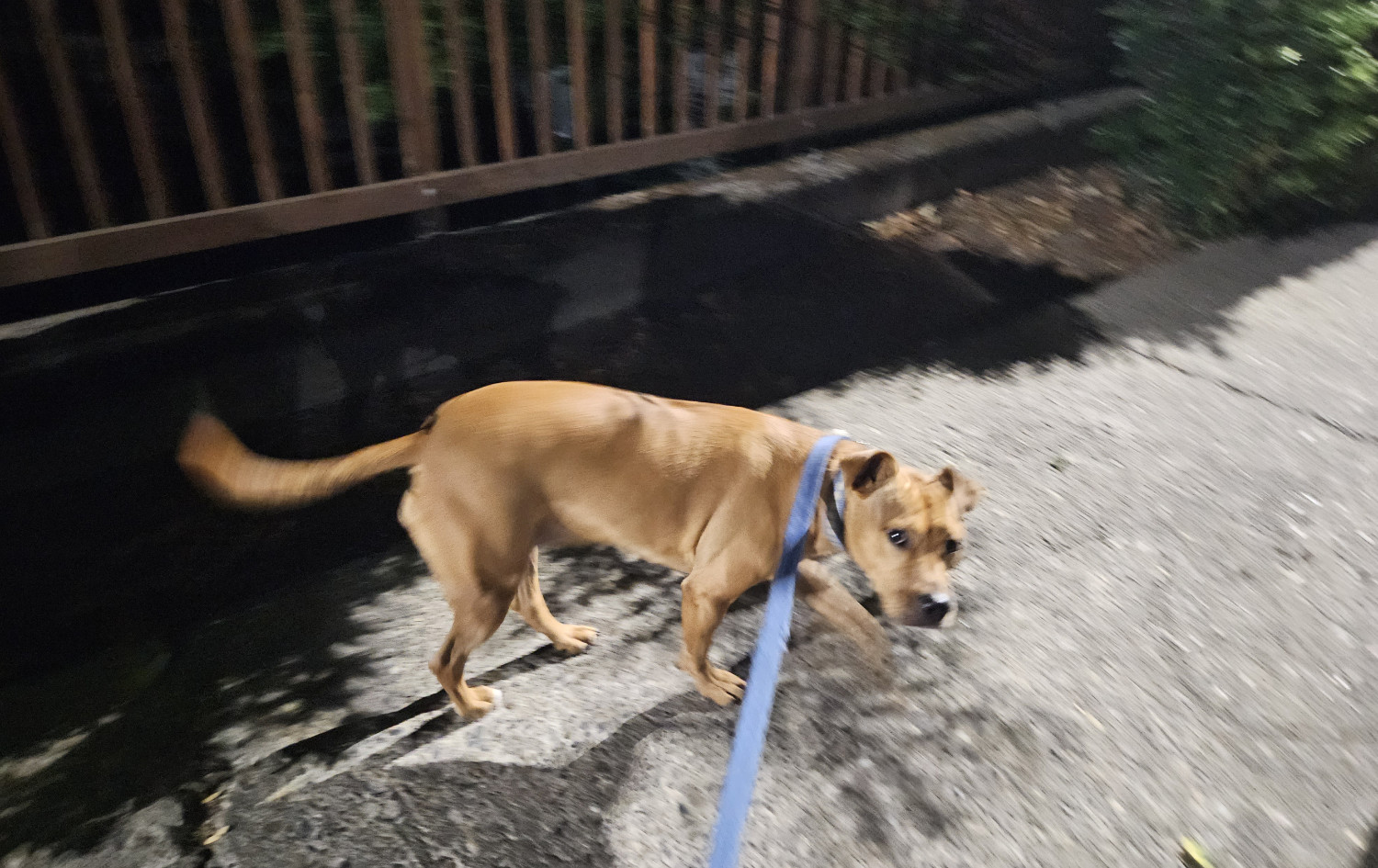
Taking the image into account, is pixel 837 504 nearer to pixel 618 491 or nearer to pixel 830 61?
pixel 618 491

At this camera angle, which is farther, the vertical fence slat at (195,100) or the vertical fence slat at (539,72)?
the vertical fence slat at (539,72)

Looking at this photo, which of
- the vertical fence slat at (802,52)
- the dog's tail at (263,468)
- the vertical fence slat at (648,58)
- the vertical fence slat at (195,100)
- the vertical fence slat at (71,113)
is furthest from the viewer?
the vertical fence slat at (802,52)

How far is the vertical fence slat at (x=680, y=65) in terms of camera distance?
15.5 feet

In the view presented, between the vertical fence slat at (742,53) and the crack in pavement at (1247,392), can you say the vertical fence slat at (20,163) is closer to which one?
the vertical fence slat at (742,53)

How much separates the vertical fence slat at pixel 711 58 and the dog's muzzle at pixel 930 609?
3.82 meters

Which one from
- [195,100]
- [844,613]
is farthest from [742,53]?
[844,613]

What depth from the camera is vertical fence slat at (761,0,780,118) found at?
5.09 metres

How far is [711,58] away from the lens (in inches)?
193

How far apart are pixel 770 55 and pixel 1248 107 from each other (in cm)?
279

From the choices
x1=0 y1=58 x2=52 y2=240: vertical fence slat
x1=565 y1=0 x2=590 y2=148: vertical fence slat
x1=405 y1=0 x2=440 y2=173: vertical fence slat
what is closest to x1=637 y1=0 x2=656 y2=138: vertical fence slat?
x1=565 y1=0 x2=590 y2=148: vertical fence slat

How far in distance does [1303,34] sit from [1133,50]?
88 centimetres

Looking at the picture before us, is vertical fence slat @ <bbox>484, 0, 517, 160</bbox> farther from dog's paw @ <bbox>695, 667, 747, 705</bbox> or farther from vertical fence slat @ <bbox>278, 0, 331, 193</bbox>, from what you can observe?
dog's paw @ <bbox>695, 667, 747, 705</bbox>

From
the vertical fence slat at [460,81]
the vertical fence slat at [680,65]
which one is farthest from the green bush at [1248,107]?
the vertical fence slat at [460,81]

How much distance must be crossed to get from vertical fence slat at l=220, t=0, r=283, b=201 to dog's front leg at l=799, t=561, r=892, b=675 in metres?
2.92
